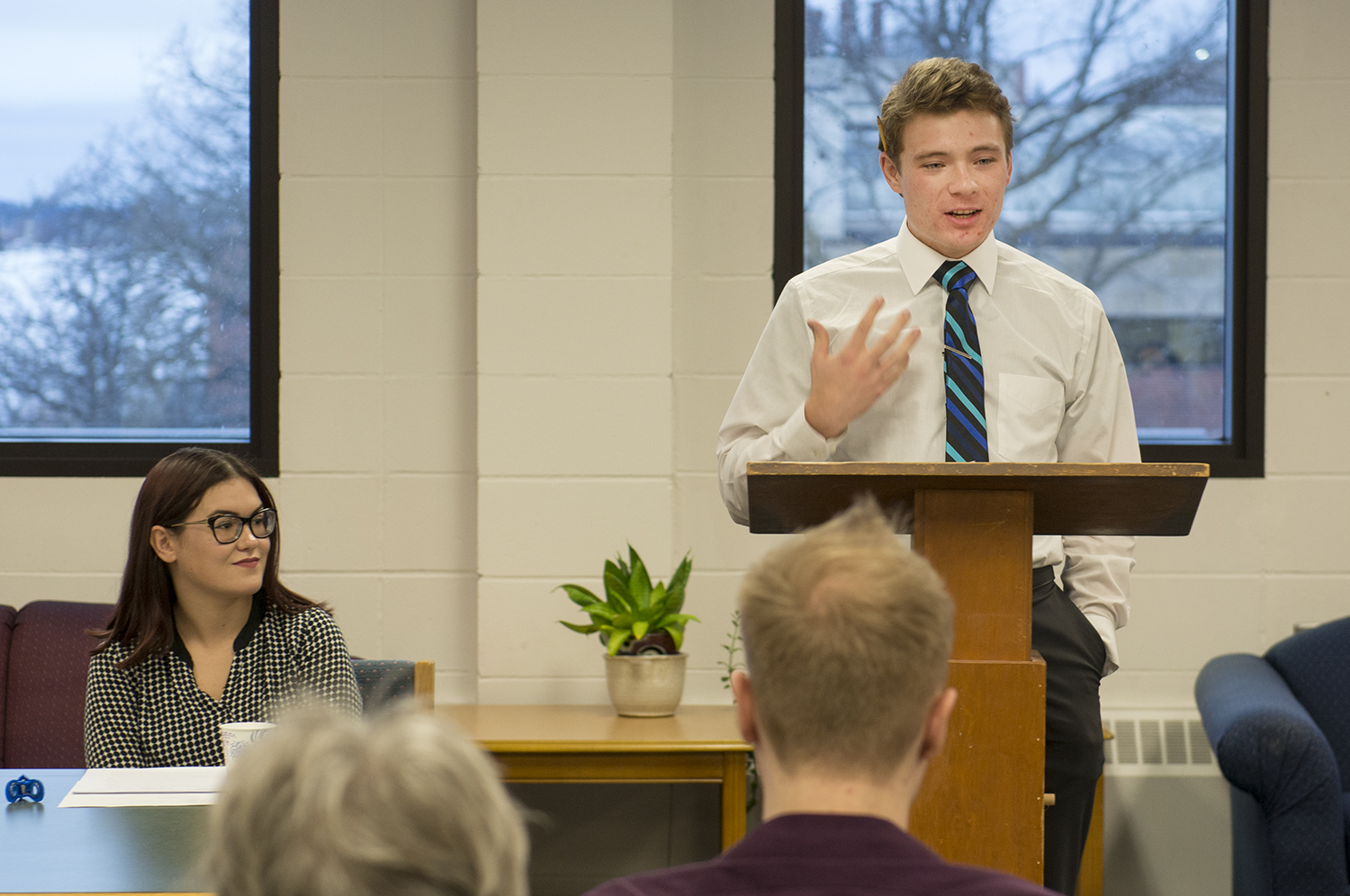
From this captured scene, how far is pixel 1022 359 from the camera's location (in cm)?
191

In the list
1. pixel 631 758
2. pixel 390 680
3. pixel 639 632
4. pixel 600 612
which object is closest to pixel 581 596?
pixel 600 612

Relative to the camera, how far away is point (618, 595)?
3.11m

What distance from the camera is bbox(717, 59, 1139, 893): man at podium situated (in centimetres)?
174

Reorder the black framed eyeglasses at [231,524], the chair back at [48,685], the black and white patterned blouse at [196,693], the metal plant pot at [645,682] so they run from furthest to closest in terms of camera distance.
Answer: the metal plant pot at [645,682] < the chair back at [48,685] < the black framed eyeglasses at [231,524] < the black and white patterned blouse at [196,693]

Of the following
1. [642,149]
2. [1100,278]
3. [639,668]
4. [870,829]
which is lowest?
[639,668]

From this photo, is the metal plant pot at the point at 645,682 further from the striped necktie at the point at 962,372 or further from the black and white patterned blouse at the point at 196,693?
the striped necktie at the point at 962,372

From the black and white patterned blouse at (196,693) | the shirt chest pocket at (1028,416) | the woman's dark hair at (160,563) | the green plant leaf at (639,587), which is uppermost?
the shirt chest pocket at (1028,416)

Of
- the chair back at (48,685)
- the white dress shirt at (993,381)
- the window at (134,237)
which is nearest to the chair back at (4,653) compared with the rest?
the chair back at (48,685)

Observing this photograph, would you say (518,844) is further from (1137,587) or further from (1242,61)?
(1242,61)

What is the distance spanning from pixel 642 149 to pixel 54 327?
5.72ft

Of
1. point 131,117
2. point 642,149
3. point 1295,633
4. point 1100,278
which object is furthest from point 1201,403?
point 131,117

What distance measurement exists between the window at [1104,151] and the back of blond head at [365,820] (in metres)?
3.08

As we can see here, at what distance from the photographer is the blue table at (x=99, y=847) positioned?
118 centimetres

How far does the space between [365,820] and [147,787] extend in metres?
1.19
